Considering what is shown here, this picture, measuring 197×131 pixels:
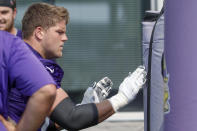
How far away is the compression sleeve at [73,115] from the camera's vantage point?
301 cm

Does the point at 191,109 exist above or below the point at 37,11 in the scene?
below

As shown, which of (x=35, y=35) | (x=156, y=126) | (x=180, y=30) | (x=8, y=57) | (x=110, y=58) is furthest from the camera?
(x=110, y=58)

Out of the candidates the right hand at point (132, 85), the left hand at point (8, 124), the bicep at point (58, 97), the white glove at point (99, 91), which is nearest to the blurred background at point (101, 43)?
the white glove at point (99, 91)

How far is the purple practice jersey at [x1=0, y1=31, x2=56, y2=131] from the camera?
7.54ft

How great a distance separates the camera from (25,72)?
2.30 m

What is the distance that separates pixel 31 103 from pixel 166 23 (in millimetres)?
733

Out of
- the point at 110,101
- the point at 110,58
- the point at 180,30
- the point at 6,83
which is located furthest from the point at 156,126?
the point at 110,58

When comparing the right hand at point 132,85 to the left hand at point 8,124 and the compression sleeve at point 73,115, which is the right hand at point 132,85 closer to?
the compression sleeve at point 73,115

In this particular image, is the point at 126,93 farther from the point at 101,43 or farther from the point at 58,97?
the point at 101,43

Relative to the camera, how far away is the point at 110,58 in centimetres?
877

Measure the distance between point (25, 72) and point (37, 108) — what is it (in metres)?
0.17

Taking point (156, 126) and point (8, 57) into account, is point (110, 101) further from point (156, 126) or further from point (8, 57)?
point (8, 57)

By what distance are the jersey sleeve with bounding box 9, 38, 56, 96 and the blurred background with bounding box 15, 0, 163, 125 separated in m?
6.31

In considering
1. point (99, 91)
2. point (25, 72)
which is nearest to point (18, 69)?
point (25, 72)
